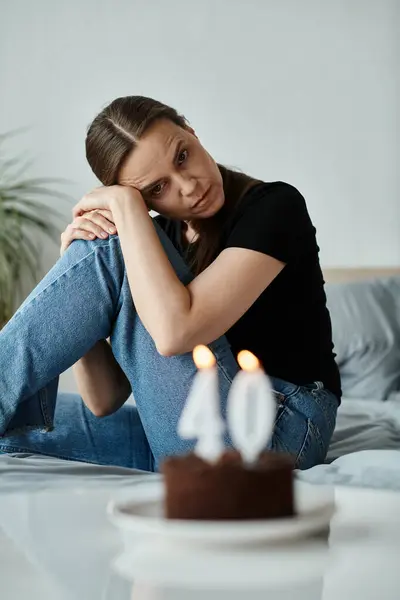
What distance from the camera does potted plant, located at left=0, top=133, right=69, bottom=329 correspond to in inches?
140

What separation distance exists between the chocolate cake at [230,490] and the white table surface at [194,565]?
0.09 feet

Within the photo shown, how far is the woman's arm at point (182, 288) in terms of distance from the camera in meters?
1.39

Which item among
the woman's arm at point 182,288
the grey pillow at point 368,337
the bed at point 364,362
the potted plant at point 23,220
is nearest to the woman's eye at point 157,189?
the woman's arm at point 182,288

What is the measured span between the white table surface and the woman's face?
2.97ft

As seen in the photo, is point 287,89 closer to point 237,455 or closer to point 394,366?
point 394,366

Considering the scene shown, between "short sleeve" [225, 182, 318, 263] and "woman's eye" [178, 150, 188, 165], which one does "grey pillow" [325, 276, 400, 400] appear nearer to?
"short sleeve" [225, 182, 318, 263]

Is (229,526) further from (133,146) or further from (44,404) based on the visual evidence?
(133,146)

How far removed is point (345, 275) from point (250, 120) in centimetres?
74

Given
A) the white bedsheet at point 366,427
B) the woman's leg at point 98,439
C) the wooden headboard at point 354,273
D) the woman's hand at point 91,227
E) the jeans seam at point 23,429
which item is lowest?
the white bedsheet at point 366,427

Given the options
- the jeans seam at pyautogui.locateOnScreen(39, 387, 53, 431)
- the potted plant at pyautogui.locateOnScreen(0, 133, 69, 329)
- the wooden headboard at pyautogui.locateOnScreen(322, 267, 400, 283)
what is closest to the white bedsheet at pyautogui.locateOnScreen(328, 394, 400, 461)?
the jeans seam at pyautogui.locateOnScreen(39, 387, 53, 431)

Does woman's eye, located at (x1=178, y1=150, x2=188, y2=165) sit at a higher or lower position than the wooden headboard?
higher

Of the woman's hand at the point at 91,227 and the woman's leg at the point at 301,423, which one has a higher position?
the woman's hand at the point at 91,227

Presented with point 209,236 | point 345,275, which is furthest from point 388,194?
point 209,236

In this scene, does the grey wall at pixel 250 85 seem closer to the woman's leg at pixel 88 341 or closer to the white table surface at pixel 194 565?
the woman's leg at pixel 88 341
